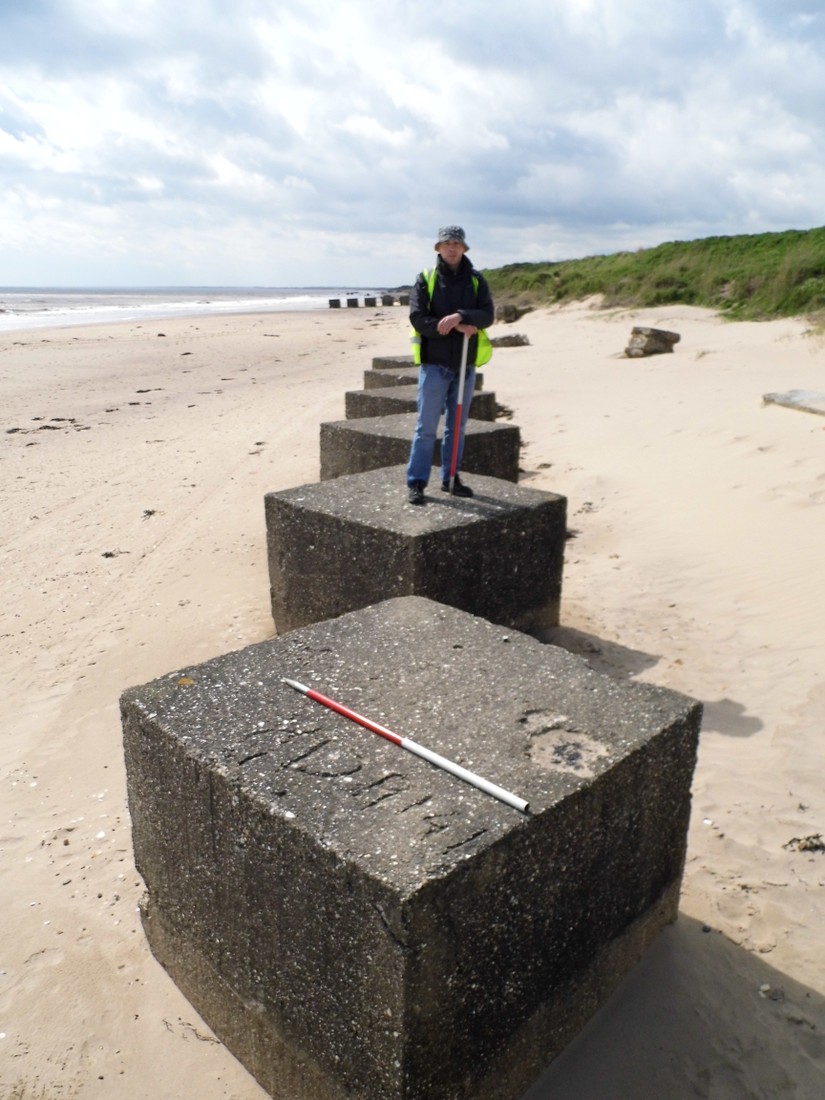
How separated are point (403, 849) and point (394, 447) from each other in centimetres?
456

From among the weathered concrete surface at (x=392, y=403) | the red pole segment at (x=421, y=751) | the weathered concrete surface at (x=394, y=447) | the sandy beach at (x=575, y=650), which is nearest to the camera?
the red pole segment at (x=421, y=751)

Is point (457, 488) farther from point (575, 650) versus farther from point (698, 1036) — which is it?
point (698, 1036)

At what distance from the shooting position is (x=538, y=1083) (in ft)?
7.86

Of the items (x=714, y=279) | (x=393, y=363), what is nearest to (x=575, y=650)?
(x=393, y=363)

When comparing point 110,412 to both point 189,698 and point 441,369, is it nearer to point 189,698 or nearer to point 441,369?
point 441,369

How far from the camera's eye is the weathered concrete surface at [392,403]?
8.04 meters

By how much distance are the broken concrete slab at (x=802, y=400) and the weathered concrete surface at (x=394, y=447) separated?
3928 mm

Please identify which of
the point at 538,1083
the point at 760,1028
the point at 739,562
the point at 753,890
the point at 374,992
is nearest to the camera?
the point at 374,992

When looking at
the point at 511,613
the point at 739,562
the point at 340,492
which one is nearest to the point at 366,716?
the point at 511,613

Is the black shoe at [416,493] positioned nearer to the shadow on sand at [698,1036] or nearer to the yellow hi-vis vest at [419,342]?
the yellow hi-vis vest at [419,342]

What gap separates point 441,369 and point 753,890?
3.03 m

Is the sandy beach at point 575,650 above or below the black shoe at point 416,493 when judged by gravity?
below

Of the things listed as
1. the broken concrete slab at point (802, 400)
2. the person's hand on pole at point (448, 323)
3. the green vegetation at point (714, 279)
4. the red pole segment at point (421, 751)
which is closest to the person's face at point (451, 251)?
the person's hand on pole at point (448, 323)

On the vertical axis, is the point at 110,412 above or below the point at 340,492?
below
